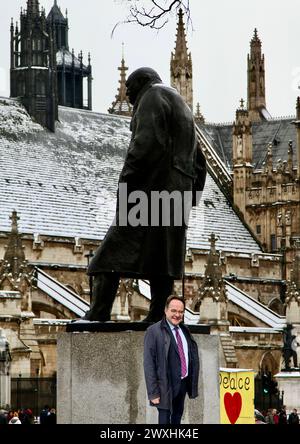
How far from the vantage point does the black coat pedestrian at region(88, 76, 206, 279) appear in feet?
60.1

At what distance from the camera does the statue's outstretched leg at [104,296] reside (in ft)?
60.3

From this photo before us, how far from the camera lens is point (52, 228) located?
72562 mm

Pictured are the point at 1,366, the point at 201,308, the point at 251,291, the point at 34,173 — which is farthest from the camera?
the point at 251,291

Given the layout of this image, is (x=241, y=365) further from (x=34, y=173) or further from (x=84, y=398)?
(x=84, y=398)

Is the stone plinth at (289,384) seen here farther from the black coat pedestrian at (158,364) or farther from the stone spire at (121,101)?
the stone spire at (121,101)

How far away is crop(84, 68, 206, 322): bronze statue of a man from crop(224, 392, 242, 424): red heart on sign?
13011 millimetres

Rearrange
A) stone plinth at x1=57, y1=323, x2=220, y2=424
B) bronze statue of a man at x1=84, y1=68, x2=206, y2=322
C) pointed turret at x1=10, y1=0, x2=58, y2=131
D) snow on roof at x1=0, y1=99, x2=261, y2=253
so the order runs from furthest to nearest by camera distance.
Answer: pointed turret at x1=10, y1=0, x2=58, y2=131
snow on roof at x1=0, y1=99, x2=261, y2=253
bronze statue of a man at x1=84, y1=68, x2=206, y2=322
stone plinth at x1=57, y1=323, x2=220, y2=424

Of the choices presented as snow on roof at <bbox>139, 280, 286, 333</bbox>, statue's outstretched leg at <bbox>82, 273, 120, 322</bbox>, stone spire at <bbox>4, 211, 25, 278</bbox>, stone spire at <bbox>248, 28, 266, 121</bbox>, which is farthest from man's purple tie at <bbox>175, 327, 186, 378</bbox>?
stone spire at <bbox>248, 28, 266, 121</bbox>

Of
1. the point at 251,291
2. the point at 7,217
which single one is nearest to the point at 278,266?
the point at 251,291

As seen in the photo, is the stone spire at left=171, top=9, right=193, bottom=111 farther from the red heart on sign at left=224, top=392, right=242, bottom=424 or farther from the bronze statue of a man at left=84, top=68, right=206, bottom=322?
the bronze statue of a man at left=84, top=68, right=206, bottom=322

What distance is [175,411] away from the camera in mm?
16547

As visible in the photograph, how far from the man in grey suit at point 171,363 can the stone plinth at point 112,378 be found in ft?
2.63

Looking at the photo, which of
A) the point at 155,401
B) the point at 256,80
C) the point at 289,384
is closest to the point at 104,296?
the point at 155,401

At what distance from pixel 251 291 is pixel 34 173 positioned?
1356 cm
